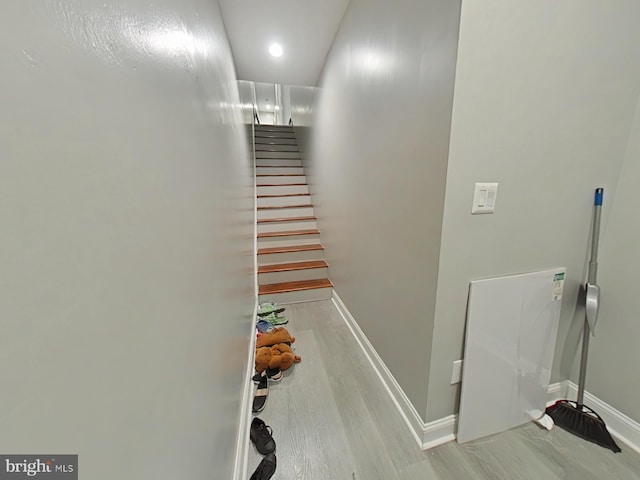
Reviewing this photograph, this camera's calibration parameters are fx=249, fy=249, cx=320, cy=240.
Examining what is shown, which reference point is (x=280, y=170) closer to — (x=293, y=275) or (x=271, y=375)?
(x=293, y=275)

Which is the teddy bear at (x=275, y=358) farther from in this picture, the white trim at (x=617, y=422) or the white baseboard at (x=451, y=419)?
the white trim at (x=617, y=422)

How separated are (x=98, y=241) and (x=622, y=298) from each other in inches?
79.8

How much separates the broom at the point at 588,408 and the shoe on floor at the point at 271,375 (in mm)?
1573

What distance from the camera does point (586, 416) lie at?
1.31 m

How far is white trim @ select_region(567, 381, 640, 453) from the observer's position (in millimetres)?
1196

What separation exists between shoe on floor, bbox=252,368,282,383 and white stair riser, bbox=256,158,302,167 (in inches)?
135

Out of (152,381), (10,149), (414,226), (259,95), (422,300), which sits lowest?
(422,300)

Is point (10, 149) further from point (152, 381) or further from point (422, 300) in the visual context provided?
point (422, 300)

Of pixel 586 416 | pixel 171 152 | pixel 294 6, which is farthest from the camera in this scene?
pixel 294 6

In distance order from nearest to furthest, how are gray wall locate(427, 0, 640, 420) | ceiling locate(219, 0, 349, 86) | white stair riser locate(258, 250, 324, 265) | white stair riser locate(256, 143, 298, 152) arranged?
gray wall locate(427, 0, 640, 420) < ceiling locate(219, 0, 349, 86) < white stair riser locate(258, 250, 324, 265) < white stair riser locate(256, 143, 298, 152)

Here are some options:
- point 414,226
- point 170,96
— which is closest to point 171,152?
point 170,96

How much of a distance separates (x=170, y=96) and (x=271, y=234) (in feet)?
8.44

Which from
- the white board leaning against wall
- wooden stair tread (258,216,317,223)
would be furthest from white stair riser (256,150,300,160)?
the white board leaning against wall

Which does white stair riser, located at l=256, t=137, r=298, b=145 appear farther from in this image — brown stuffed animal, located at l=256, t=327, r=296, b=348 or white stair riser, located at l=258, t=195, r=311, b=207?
brown stuffed animal, located at l=256, t=327, r=296, b=348
